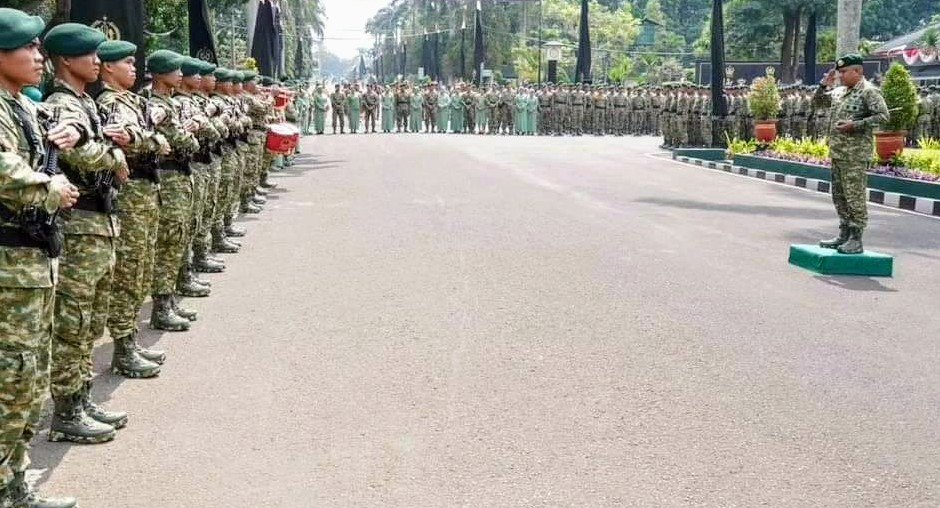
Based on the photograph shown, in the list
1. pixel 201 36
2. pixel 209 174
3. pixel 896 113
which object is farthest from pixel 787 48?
pixel 209 174

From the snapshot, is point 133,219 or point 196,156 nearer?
point 133,219

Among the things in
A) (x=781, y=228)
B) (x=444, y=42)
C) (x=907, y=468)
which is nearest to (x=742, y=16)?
(x=444, y=42)

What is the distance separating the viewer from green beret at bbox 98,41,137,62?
5164mm

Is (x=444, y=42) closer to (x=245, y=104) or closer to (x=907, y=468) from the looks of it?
(x=245, y=104)

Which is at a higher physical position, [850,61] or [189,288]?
[850,61]

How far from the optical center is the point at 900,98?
1680 cm

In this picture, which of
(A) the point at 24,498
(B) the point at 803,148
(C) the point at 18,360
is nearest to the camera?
(C) the point at 18,360

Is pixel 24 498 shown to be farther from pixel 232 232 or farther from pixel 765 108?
pixel 765 108

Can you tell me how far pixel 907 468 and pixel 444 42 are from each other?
294 feet

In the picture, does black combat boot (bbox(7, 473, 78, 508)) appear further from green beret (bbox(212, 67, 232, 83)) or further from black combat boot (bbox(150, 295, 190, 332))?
→ green beret (bbox(212, 67, 232, 83))

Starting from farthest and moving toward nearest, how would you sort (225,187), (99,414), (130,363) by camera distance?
(225,187) < (130,363) < (99,414)

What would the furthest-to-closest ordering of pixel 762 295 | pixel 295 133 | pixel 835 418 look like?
pixel 295 133 → pixel 762 295 → pixel 835 418

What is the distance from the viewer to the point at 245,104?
10.5 m

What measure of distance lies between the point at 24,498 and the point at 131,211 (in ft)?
6.54
